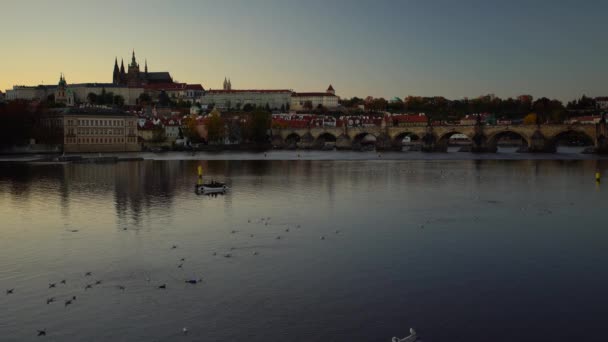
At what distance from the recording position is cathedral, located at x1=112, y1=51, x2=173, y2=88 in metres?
161

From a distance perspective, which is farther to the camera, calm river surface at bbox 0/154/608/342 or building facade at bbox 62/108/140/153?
building facade at bbox 62/108/140/153

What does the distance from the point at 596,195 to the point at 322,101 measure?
146 meters

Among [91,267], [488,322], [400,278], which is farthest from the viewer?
[91,267]

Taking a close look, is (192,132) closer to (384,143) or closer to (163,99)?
(384,143)

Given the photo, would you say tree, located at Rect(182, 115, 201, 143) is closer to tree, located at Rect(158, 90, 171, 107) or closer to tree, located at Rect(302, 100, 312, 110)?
tree, located at Rect(158, 90, 171, 107)

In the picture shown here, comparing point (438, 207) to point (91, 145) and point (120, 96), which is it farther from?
point (120, 96)

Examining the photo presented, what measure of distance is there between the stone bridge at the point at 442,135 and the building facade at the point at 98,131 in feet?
88.7

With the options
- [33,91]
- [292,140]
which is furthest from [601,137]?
[33,91]

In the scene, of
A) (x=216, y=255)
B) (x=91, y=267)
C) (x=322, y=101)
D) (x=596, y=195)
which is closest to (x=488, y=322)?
(x=216, y=255)

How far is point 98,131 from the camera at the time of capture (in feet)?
270

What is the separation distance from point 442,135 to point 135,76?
99997 mm

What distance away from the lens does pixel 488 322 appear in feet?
34.5

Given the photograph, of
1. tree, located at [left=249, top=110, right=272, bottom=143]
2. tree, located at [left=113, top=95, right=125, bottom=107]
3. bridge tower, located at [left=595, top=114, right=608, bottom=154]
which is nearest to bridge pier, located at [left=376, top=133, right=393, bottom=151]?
tree, located at [left=249, top=110, right=272, bottom=143]

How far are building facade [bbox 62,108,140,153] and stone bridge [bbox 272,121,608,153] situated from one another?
27.0 meters
